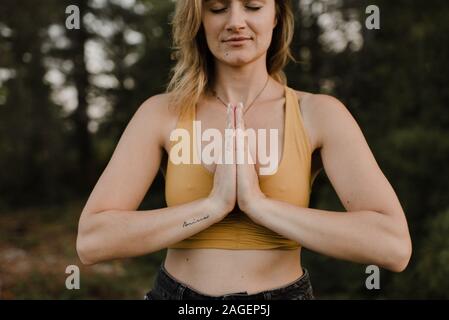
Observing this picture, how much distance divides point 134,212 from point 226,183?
11.4 inches

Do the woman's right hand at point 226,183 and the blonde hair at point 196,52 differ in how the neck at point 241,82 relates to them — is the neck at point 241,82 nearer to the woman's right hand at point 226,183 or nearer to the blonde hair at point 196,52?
the blonde hair at point 196,52

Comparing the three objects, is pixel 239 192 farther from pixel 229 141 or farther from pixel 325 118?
pixel 325 118

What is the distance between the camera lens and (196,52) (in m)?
1.99

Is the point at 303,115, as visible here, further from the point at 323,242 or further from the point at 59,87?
the point at 59,87

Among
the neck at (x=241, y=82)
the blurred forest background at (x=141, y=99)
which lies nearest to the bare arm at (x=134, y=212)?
the neck at (x=241, y=82)

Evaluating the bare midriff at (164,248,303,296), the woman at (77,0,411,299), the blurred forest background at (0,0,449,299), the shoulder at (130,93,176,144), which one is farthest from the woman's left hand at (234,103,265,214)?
the blurred forest background at (0,0,449,299)

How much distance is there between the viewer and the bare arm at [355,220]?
1.60m

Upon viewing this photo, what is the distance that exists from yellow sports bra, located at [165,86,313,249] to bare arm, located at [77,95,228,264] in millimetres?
88

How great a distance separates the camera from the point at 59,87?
1069 centimetres

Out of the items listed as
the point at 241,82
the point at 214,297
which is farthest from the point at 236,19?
the point at 214,297

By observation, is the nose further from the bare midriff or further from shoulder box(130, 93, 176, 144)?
the bare midriff

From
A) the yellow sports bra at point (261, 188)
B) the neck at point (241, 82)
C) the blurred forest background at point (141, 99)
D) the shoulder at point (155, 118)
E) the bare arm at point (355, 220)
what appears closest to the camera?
the bare arm at point (355, 220)

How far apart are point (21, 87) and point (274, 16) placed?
681 cm

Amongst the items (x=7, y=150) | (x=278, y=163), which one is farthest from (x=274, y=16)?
(x=7, y=150)
